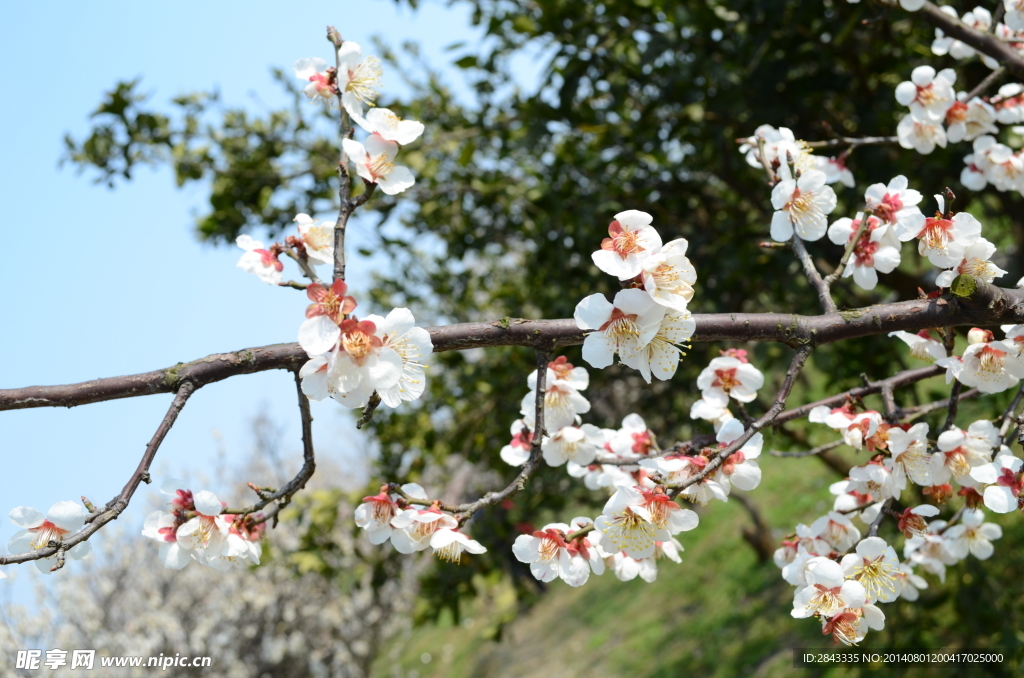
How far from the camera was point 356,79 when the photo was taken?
119 centimetres

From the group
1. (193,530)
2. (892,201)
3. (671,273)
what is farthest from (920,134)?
(193,530)

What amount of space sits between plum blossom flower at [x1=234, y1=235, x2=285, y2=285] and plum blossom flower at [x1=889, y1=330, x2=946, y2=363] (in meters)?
1.05

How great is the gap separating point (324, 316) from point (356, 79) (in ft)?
1.77

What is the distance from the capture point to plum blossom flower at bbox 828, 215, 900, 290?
1.21 meters

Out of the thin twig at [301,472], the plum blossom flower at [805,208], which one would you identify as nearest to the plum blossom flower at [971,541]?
the plum blossom flower at [805,208]

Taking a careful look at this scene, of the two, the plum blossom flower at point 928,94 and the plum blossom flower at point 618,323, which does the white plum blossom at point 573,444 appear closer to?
the plum blossom flower at point 618,323

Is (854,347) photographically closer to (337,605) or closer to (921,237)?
(921,237)

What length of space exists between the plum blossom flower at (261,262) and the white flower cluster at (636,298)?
20.5 inches

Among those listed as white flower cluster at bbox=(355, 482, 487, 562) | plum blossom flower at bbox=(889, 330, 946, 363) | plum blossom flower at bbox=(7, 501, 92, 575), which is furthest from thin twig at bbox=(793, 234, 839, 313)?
plum blossom flower at bbox=(7, 501, 92, 575)

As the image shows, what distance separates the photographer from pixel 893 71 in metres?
2.51

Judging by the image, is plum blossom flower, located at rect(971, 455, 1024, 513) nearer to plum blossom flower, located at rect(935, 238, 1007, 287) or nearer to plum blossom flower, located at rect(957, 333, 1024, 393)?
plum blossom flower, located at rect(957, 333, 1024, 393)

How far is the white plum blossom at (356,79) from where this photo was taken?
→ 1.15 m

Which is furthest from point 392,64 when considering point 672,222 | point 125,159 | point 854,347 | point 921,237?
point 921,237

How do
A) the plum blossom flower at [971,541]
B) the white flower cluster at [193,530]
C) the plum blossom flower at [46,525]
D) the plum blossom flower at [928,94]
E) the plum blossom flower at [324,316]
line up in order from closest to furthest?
the plum blossom flower at [324,316]
the plum blossom flower at [46,525]
the white flower cluster at [193,530]
the plum blossom flower at [971,541]
the plum blossom flower at [928,94]
